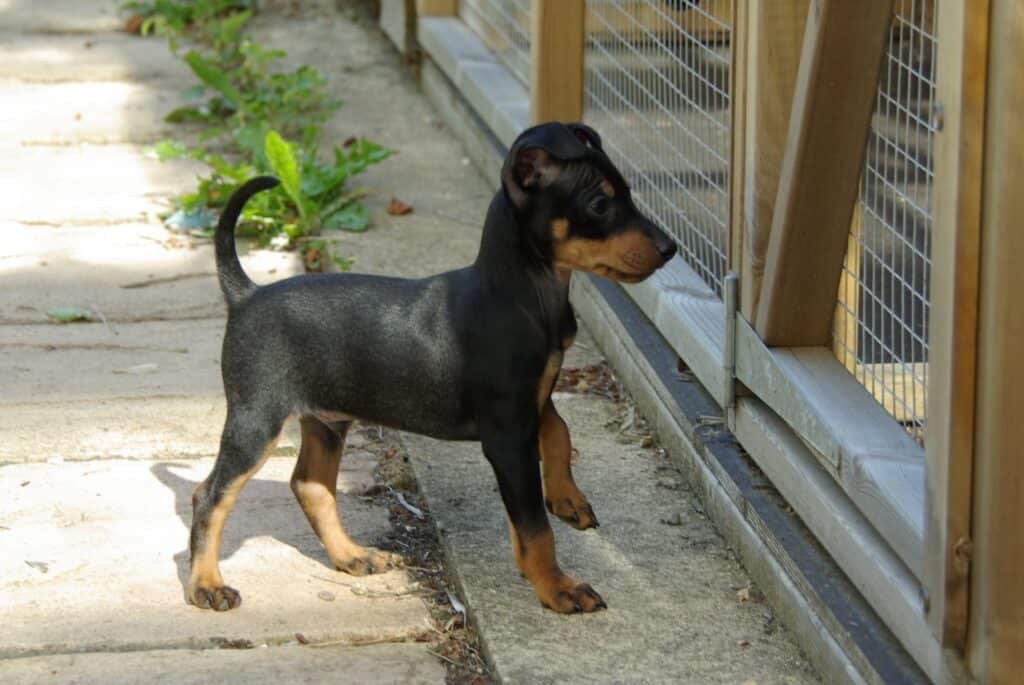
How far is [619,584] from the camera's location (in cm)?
376

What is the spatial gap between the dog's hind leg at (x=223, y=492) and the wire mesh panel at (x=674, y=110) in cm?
140

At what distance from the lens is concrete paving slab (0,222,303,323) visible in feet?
18.5

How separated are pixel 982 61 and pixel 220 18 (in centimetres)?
786

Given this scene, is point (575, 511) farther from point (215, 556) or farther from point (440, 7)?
point (440, 7)

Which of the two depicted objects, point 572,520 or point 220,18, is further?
point 220,18

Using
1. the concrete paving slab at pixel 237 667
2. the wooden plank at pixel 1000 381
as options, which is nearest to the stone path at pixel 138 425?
the concrete paving slab at pixel 237 667

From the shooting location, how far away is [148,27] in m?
9.62

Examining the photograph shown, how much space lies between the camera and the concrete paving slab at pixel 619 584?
3.39 m

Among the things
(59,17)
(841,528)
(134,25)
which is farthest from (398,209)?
(59,17)

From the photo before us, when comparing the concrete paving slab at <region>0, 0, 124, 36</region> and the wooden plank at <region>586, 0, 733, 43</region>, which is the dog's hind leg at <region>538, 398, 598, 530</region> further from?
the concrete paving slab at <region>0, 0, 124, 36</region>

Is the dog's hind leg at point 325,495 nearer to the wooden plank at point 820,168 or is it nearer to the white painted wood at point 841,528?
the white painted wood at point 841,528

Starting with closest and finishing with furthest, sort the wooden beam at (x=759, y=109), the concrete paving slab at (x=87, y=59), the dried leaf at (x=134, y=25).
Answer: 1. the wooden beam at (x=759, y=109)
2. the concrete paving slab at (x=87, y=59)
3. the dried leaf at (x=134, y=25)

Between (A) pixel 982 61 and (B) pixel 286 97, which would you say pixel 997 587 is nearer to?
(A) pixel 982 61

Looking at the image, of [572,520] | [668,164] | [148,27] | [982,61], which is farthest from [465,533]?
Result: [148,27]
